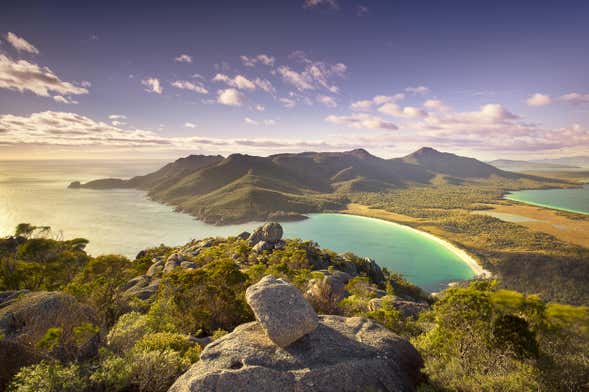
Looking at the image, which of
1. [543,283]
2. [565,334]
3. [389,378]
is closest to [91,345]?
[389,378]

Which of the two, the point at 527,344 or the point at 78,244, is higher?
the point at 527,344

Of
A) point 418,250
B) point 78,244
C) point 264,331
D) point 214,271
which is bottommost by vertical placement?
point 418,250

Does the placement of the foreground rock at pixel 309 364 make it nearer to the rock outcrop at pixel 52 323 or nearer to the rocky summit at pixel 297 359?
the rocky summit at pixel 297 359

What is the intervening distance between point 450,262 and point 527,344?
131 meters

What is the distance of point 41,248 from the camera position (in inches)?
1781

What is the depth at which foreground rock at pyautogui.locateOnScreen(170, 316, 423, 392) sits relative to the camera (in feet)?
36.5

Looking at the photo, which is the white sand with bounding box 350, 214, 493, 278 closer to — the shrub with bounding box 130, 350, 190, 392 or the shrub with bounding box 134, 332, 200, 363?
the shrub with bounding box 134, 332, 200, 363

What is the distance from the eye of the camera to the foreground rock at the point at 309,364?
11117mm

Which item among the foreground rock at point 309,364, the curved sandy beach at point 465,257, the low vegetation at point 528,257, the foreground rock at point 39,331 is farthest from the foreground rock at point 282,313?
the curved sandy beach at point 465,257

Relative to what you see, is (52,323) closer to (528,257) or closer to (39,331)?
(39,331)

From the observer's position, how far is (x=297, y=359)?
12.3 m

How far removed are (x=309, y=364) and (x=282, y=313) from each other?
8.64 feet

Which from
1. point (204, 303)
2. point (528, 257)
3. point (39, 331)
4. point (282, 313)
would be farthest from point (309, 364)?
point (528, 257)

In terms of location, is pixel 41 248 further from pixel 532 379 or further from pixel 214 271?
pixel 532 379
